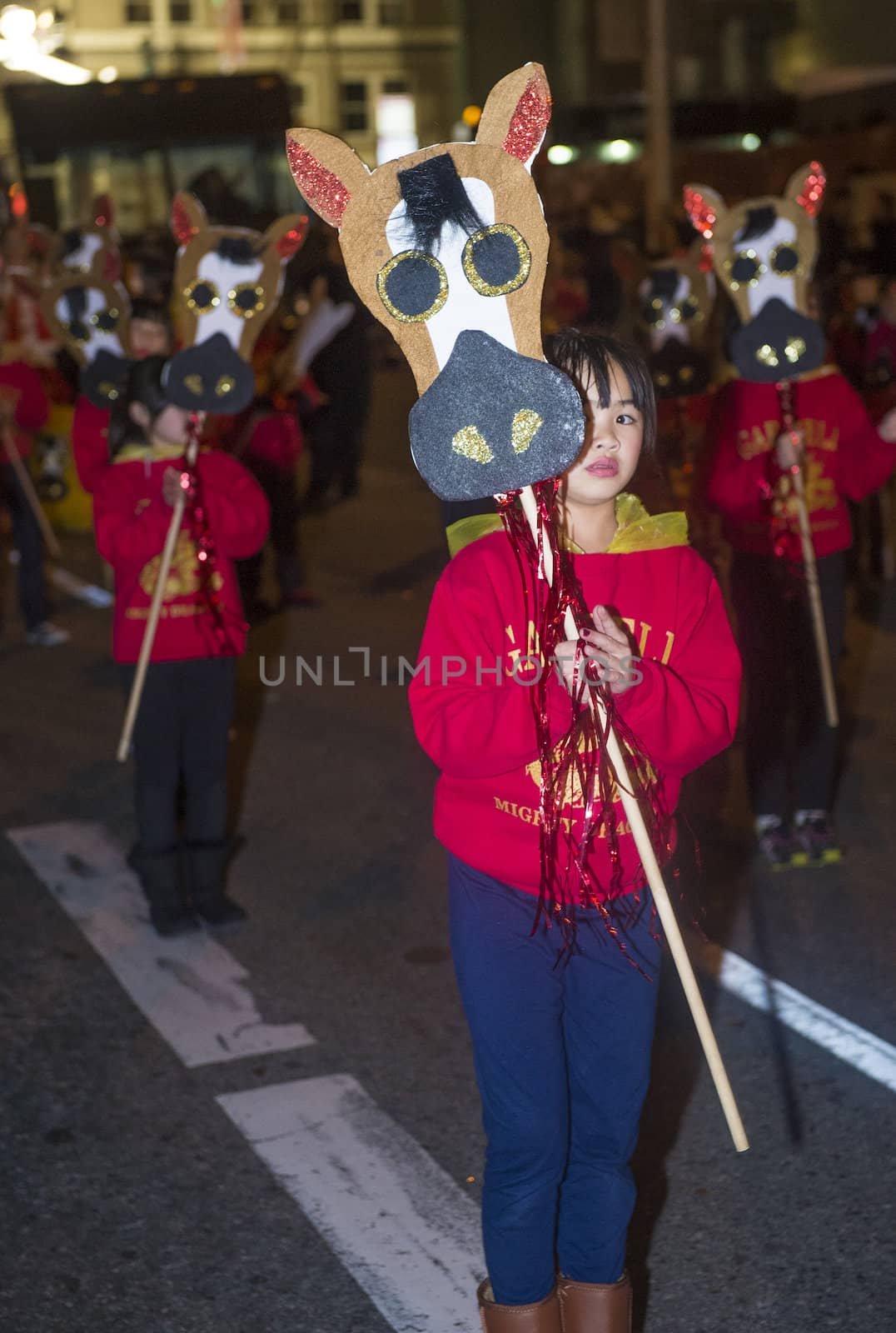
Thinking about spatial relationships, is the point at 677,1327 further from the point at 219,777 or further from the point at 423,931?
the point at 219,777

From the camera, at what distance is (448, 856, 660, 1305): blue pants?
8.63ft

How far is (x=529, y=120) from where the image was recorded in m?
2.46

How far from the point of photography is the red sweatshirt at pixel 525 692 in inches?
101

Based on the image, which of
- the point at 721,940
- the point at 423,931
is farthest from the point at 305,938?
the point at 721,940

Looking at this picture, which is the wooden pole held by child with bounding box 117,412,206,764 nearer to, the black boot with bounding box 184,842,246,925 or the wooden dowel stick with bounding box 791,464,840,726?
the black boot with bounding box 184,842,246,925

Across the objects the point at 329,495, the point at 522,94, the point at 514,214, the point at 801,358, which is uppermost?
the point at 522,94

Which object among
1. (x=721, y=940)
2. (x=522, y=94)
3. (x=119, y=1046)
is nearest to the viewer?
(x=522, y=94)

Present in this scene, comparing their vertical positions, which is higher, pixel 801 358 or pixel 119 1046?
pixel 801 358

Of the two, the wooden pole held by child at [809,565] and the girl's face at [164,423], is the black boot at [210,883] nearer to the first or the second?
the girl's face at [164,423]

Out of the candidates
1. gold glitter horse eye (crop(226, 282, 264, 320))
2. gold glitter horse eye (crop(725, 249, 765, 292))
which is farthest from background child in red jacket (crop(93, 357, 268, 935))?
gold glitter horse eye (crop(725, 249, 765, 292))

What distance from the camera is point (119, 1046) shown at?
433cm

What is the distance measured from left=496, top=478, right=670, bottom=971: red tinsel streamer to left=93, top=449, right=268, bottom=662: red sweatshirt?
2397 mm

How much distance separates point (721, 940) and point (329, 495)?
9.98 m

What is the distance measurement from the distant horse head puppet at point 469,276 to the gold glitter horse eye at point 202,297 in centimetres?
253
